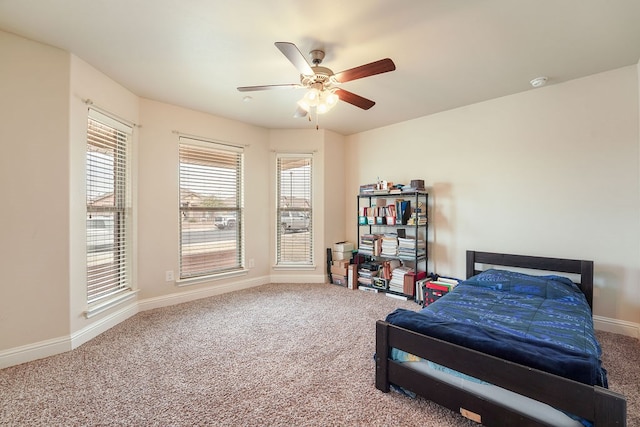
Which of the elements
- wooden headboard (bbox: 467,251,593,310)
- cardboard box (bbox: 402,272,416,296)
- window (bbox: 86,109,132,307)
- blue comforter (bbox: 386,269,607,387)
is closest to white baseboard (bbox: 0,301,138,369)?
window (bbox: 86,109,132,307)

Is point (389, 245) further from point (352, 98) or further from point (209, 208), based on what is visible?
point (209, 208)

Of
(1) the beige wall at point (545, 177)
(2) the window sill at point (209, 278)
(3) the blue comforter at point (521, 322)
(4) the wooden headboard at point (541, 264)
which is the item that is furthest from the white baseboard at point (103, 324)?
(4) the wooden headboard at point (541, 264)

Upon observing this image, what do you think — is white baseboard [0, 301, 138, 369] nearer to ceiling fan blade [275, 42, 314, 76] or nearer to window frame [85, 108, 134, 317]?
window frame [85, 108, 134, 317]

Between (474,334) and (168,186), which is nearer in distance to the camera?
(474,334)

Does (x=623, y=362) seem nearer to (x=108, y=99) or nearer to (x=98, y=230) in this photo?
(x=98, y=230)

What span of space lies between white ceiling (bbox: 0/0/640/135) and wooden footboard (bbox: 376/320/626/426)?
2.09 meters

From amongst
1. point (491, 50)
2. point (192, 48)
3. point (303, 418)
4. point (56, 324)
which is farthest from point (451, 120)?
point (56, 324)

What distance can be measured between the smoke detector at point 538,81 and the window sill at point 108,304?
4.80m

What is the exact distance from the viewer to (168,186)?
3.48 m

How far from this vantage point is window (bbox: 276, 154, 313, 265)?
14.7 feet

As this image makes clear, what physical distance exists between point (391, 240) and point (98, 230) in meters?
3.42

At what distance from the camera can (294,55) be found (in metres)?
1.78

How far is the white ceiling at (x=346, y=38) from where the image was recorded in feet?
5.90

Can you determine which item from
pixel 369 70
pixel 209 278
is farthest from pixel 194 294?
pixel 369 70
